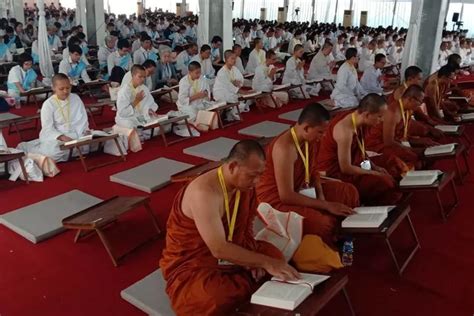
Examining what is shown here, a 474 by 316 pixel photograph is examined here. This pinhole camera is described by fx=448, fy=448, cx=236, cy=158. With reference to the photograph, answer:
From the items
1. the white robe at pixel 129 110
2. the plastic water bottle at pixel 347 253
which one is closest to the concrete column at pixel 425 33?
the white robe at pixel 129 110

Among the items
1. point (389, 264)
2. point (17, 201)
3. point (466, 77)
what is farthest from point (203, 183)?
point (466, 77)

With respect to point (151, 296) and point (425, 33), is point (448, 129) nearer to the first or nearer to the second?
point (425, 33)

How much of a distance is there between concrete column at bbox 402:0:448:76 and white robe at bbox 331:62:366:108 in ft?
5.26

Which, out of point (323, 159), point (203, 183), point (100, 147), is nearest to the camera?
point (203, 183)

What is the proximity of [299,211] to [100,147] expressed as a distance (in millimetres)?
3988

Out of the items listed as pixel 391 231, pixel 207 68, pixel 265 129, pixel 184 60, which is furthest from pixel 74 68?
pixel 391 231

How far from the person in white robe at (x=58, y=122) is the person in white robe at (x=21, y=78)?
3.36 metres

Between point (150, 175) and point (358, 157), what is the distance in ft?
8.30

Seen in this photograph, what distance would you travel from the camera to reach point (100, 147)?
675 centimetres

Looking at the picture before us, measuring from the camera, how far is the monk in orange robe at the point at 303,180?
3660mm

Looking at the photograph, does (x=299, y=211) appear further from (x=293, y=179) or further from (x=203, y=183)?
(x=203, y=183)

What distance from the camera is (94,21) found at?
624 inches

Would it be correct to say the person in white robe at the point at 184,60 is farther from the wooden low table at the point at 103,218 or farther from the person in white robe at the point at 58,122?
the wooden low table at the point at 103,218

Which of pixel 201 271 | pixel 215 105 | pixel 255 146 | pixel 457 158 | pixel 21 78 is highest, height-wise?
pixel 255 146
